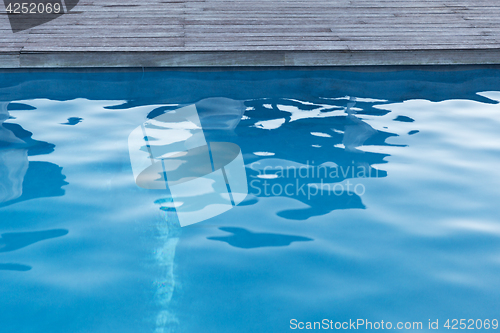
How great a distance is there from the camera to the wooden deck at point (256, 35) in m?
4.21

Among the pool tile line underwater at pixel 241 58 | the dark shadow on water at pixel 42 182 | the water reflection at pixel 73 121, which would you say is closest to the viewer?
the dark shadow on water at pixel 42 182

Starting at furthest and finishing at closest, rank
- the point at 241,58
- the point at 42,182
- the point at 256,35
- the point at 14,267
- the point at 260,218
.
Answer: the point at 256,35
the point at 241,58
the point at 42,182
the point at 260,218
the point at 14,267

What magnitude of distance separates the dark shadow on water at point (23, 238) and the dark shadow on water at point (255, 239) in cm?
90

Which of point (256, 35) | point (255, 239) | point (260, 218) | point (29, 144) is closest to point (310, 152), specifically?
point (260, 218)

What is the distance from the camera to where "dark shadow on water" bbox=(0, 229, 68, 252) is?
2307 millimetres

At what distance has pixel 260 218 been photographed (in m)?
2.55

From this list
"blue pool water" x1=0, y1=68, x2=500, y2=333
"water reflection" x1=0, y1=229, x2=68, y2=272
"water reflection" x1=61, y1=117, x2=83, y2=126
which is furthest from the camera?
"water reflection" x1=61, y1=117, x2=83, y2=126

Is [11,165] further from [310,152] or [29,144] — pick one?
[310,152]

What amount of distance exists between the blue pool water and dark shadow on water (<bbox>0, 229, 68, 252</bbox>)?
1 centimetres

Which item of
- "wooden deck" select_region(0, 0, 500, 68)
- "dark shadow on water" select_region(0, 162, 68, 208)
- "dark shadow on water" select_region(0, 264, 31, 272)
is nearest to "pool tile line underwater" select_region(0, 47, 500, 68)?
"wooden deck" select_region(0, 0, 500, 68)

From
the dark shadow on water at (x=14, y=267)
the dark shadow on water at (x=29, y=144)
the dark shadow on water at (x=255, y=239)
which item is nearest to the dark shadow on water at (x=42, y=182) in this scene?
the dark shadow on water at (x=29, y=144)

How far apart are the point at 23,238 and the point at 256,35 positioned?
10.4ft

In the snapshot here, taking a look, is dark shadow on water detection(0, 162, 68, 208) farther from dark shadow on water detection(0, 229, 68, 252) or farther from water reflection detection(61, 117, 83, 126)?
water reflection detection(61, 117, 83, 126)

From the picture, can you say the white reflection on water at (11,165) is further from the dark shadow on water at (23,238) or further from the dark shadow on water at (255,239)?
the dark shadow on water at (255,239)
